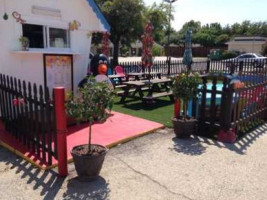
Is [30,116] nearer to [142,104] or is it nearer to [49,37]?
[49,37]

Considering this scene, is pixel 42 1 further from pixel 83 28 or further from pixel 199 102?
pixel 199 102

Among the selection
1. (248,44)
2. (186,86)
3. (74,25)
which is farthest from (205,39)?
(186,86)

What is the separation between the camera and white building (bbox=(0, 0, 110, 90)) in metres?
6.54

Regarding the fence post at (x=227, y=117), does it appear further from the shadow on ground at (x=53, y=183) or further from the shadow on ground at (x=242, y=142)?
the shadow on ground at (x=53, y=183)

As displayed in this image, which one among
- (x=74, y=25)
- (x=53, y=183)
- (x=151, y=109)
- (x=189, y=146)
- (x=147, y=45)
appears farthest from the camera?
(x=147, y=45)

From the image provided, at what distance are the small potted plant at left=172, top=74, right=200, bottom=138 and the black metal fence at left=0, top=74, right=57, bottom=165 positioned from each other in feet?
8.63

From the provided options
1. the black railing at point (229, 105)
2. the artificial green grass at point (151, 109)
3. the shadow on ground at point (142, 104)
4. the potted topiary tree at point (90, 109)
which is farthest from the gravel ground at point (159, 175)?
the shadow on ground at point (142, 104)

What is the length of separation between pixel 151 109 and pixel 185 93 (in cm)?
294

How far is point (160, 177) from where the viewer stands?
4227 mm

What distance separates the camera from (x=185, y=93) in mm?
5867

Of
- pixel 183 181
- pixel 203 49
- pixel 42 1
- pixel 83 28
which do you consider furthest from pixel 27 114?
pixel 203 49

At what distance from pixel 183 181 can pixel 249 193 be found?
91 centimetres

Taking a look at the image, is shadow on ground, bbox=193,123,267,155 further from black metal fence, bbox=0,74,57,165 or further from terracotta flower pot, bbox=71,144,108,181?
black metal fence, bbox=0,74,57,165

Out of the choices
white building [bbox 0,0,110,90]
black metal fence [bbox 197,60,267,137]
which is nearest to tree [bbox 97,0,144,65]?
white building [bbox 0,0,110,90]
